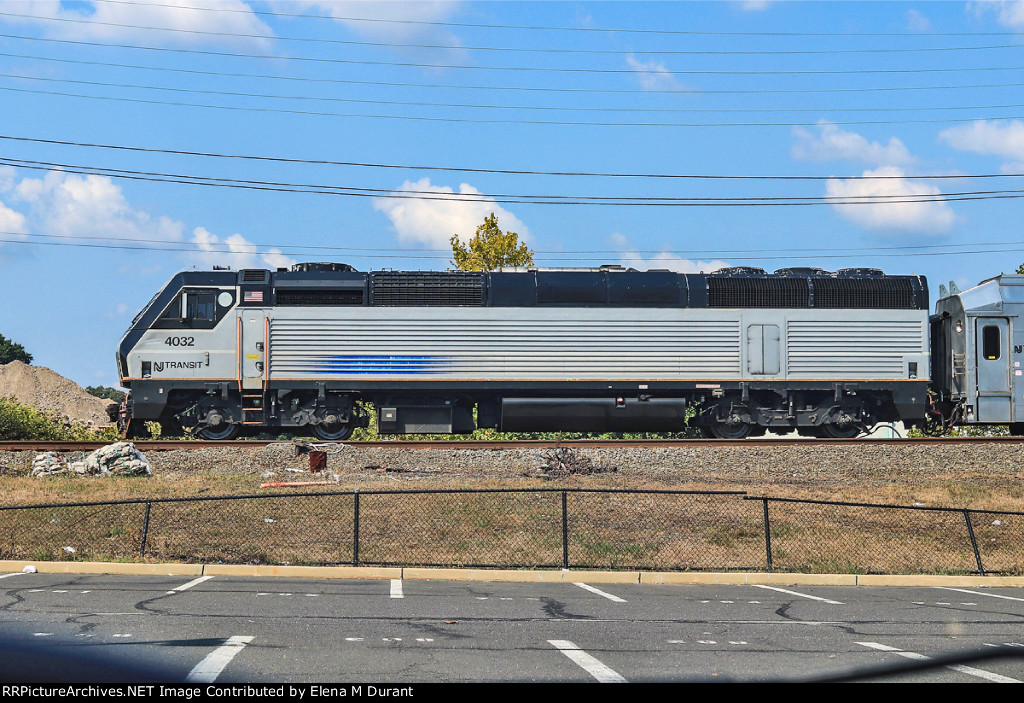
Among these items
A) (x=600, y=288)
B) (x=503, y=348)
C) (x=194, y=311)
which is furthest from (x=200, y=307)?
(x=600, y=288)

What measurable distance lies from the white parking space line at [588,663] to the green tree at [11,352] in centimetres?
8615

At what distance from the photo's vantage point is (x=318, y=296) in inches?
1001

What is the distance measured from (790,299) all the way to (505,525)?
13.5 metres

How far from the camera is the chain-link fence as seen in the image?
1411 cm

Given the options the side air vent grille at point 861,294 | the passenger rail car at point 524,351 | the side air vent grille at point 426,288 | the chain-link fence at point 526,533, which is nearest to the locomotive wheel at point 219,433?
the passenger rail car at point 524,351

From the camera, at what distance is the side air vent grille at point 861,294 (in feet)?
86.1

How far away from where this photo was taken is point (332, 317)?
25297 millimetres

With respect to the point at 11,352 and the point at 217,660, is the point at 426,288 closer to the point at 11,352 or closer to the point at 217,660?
the point at 217,660

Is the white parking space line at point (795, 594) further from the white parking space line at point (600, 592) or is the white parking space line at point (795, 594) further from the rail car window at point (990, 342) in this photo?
the rail car window at point (990, 342)

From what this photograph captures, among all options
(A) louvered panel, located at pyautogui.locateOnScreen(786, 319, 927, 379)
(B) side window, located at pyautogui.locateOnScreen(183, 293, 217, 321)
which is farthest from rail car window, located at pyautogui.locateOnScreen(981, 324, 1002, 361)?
(B) side window, located at pyautogui.locateOnScreen(183, 293, 217, 321)

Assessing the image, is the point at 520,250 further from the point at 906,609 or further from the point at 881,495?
the point at 906,609

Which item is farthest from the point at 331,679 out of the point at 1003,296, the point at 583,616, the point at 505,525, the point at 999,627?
the point at 1003,296

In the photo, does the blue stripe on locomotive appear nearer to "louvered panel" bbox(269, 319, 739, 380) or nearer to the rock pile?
"louvered panel" bbox(269, 319, 739, 380)

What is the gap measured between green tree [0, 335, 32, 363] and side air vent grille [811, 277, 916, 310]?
76.4 meters
